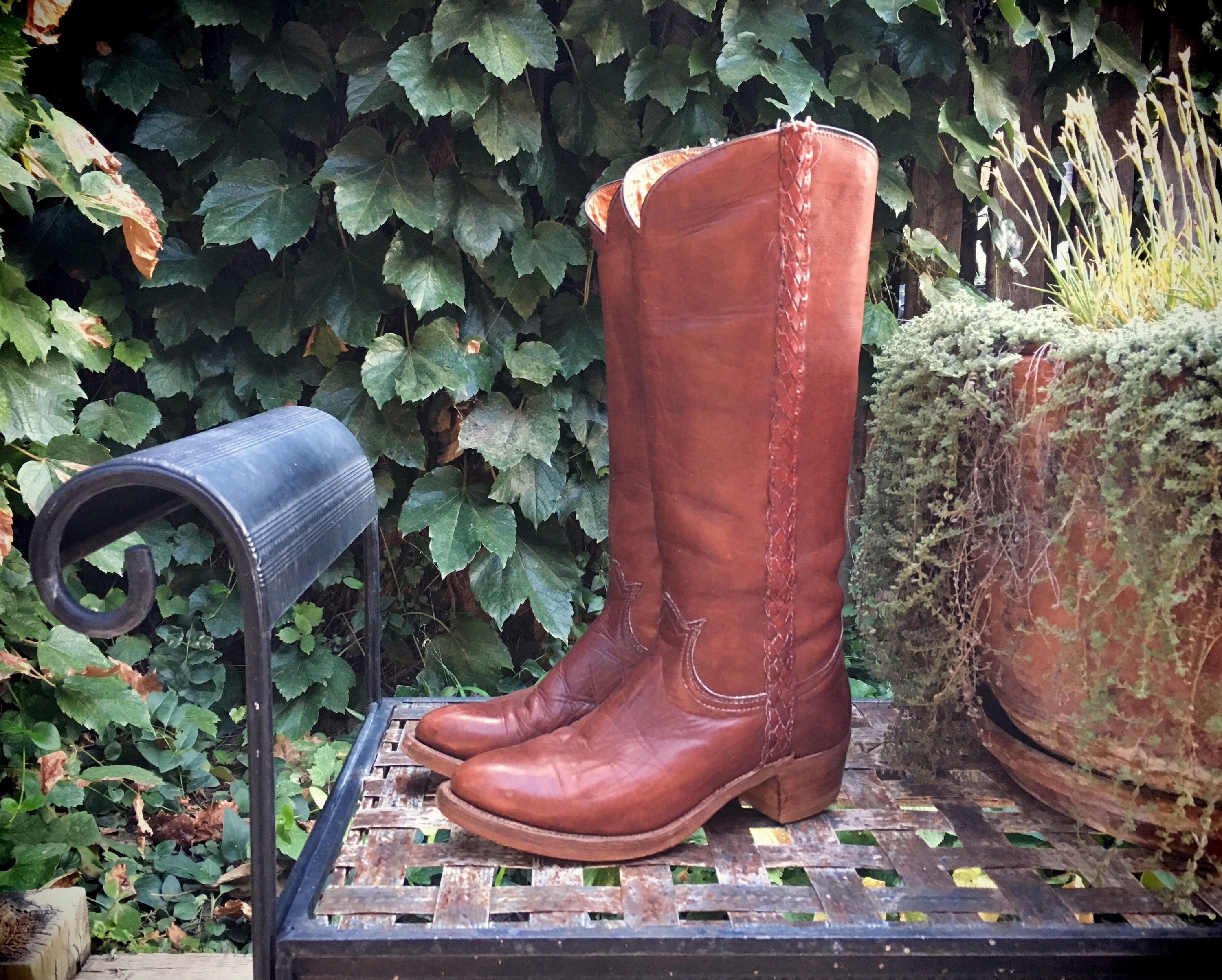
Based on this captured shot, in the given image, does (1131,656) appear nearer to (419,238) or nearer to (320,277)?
A: (419,238)

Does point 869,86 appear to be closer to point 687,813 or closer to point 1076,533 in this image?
point 1076,533

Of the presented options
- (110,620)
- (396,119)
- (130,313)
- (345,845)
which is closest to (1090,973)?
(345,845)

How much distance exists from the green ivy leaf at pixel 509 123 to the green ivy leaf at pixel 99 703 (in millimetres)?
1078

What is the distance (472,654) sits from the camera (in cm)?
178

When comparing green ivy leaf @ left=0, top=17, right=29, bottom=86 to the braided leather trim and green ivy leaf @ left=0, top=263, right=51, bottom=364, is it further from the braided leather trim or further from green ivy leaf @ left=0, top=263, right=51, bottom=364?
the braided leather trim

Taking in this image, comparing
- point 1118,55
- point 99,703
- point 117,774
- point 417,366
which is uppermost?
point 1118,55

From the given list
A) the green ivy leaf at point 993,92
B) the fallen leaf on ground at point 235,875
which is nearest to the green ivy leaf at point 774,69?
the green ivy leaf at point 993,92

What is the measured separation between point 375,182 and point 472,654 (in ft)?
2.92

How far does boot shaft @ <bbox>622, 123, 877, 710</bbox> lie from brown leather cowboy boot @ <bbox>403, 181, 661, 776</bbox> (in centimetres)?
15

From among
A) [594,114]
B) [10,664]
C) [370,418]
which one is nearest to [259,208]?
[370,418]

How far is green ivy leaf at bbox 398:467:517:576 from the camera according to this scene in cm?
164

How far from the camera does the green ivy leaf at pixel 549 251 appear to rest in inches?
64.2

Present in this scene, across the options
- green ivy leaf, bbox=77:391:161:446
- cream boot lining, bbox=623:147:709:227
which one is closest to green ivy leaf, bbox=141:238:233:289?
green ivy leaf, bbox=77:391:161:446

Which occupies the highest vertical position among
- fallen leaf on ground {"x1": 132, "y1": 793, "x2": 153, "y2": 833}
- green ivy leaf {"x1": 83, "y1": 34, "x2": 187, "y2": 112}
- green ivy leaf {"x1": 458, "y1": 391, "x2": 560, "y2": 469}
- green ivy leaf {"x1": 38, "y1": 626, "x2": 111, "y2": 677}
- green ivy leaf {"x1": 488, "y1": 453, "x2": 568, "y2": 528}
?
green ivy leaf {"x1": 83, "y1": 34, "x2": 187, "y2": 112}
